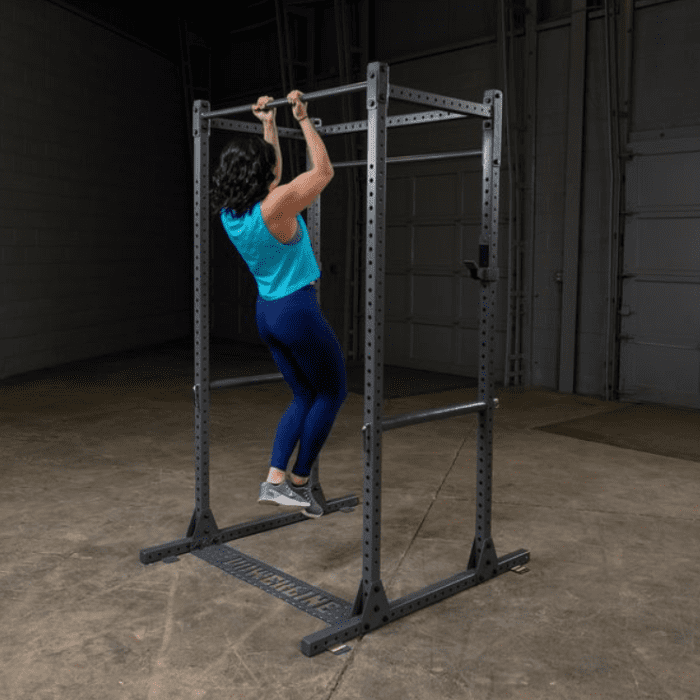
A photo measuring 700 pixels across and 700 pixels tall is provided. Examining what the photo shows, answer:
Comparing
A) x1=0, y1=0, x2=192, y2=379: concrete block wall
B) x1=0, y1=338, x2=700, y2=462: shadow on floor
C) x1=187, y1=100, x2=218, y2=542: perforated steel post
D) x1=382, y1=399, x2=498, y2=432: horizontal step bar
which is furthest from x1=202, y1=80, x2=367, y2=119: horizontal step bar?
x1=0, y1=0, x2=192, y2=379: concrete block wall

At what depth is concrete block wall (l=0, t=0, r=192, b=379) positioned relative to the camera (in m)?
8.85

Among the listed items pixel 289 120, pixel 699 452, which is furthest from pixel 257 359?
pixel 699 452

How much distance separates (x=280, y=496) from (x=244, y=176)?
4.41 ft

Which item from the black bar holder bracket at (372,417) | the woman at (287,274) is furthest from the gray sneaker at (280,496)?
the black bar holder bracket at (372,417)

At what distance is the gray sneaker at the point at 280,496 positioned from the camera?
3.66 metres

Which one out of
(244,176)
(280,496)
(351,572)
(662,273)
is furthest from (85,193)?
(351,572)

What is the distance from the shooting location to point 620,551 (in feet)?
13.1

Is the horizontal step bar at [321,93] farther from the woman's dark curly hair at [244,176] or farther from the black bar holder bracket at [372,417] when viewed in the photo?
the woman's dark curly hair at [244,176]

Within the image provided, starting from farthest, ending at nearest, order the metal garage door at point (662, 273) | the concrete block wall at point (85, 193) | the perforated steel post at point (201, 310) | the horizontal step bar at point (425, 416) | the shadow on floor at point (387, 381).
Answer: the concrete block wall at point (85, 193) → the metal garage door at point (662, 273) → the shadow on floor at point (387, 381) → the perforated steel post at point (201, 310) → the horizontal step bar at point (425, 416)

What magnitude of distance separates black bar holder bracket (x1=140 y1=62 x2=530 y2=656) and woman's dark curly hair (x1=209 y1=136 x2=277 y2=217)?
1.05ft

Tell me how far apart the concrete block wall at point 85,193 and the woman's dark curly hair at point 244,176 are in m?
5.89

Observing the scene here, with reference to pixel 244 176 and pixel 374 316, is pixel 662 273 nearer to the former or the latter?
pixel 244 176

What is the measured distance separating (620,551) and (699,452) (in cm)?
227

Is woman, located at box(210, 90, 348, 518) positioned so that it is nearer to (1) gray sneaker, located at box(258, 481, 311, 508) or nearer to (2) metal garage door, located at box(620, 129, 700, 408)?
(1) gray sneaker, located at box(258, 481, 311, 508)
